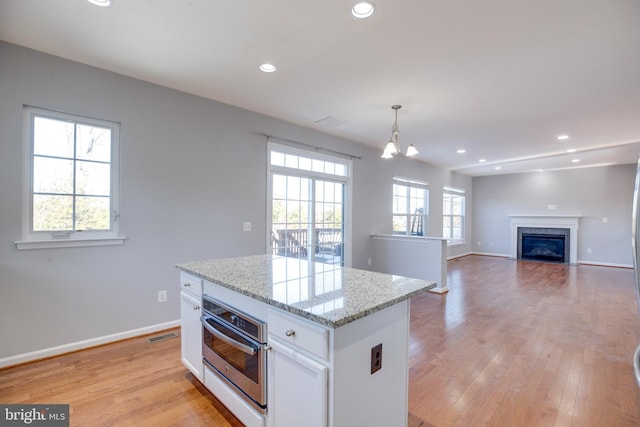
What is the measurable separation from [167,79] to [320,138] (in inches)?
93.1

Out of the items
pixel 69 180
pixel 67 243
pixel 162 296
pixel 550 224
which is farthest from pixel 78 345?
pixel 550 224

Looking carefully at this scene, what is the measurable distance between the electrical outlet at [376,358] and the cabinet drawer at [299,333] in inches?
10.8

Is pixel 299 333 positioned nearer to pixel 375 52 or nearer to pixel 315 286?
pixel 315 286

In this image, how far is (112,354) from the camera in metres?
2.65

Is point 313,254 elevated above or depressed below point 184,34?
below

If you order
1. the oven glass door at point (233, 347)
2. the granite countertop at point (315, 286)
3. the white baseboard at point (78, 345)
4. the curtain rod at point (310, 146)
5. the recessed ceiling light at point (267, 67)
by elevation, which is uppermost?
the recessed ceiling light at point (267, 67)

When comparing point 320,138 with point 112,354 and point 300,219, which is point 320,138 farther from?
point 112,354

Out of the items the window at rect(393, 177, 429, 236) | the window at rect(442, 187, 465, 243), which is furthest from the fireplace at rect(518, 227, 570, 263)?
the window at rect(393, 177, 429, 236)

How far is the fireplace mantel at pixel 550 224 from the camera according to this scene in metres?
7.54

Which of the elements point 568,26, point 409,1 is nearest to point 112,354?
point 409,1

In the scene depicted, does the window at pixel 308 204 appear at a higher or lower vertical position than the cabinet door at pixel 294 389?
higher

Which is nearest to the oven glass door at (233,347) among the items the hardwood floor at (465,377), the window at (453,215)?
the hardwood floor at (465,377)

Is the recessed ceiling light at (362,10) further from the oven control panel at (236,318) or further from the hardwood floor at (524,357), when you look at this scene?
the hardwood floor at (524,357)

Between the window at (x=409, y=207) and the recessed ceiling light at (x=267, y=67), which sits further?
the window at (x=409, y=207)
